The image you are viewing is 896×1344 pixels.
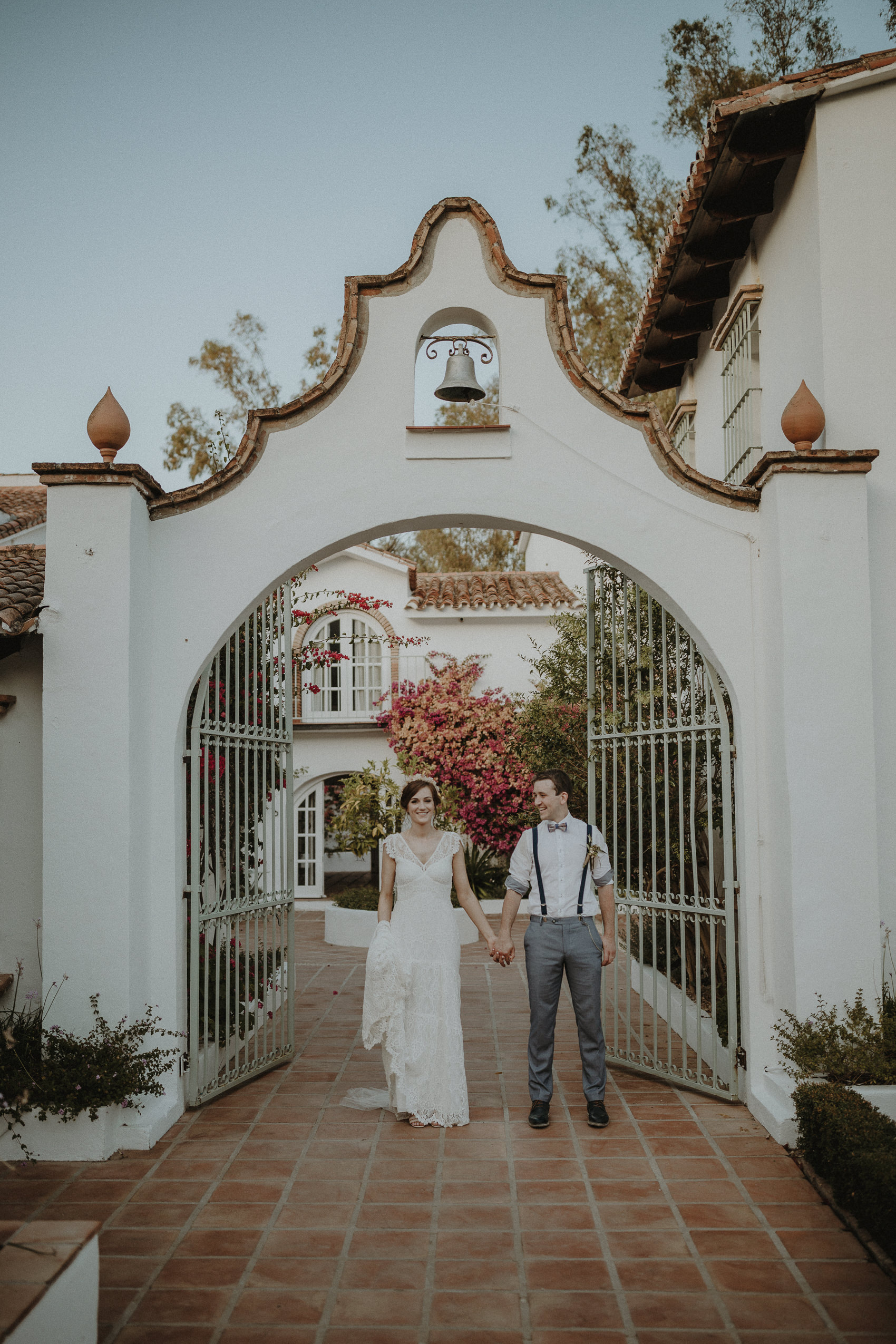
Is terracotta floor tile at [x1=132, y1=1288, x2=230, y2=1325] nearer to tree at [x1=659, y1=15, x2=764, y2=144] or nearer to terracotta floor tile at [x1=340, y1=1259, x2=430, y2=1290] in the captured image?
terracotta floor tile at [x1=340, y1=1259, x2=430, y2=1290]

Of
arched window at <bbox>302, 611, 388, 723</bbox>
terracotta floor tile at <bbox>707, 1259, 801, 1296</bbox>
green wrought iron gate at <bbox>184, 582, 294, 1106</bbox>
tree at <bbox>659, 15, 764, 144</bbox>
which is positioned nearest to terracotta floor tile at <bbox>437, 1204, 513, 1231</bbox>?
terracotta floor tile at <bbox>707, 1259, 801, 1296</bbox>

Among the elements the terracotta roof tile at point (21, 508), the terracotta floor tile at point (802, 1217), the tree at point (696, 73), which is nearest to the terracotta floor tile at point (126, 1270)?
the terracotta floor tile at point (802, 1217)

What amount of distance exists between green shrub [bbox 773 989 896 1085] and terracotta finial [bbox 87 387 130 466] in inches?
191

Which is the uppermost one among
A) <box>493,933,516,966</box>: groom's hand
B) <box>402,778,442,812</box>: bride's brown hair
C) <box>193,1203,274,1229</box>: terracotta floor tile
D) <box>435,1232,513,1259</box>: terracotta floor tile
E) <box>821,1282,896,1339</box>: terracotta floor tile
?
<box>402,778,442,812</box>: bride's brown hair

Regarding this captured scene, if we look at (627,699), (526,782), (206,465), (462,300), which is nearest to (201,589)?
(462,300)

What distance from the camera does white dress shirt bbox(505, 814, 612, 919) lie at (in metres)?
5.42

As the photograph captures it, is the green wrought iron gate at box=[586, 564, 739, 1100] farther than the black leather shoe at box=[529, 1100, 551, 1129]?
Yes

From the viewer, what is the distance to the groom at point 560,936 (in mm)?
5395

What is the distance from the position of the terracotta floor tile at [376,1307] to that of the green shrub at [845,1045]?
246cm

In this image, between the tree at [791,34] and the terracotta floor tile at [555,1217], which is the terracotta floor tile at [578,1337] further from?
the tree at [791,34]

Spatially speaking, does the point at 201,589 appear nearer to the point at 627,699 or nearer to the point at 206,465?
the point at 627,699

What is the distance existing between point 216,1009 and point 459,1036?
54.7 inches

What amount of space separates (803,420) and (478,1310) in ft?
15.3

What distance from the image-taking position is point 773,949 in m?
5.62
